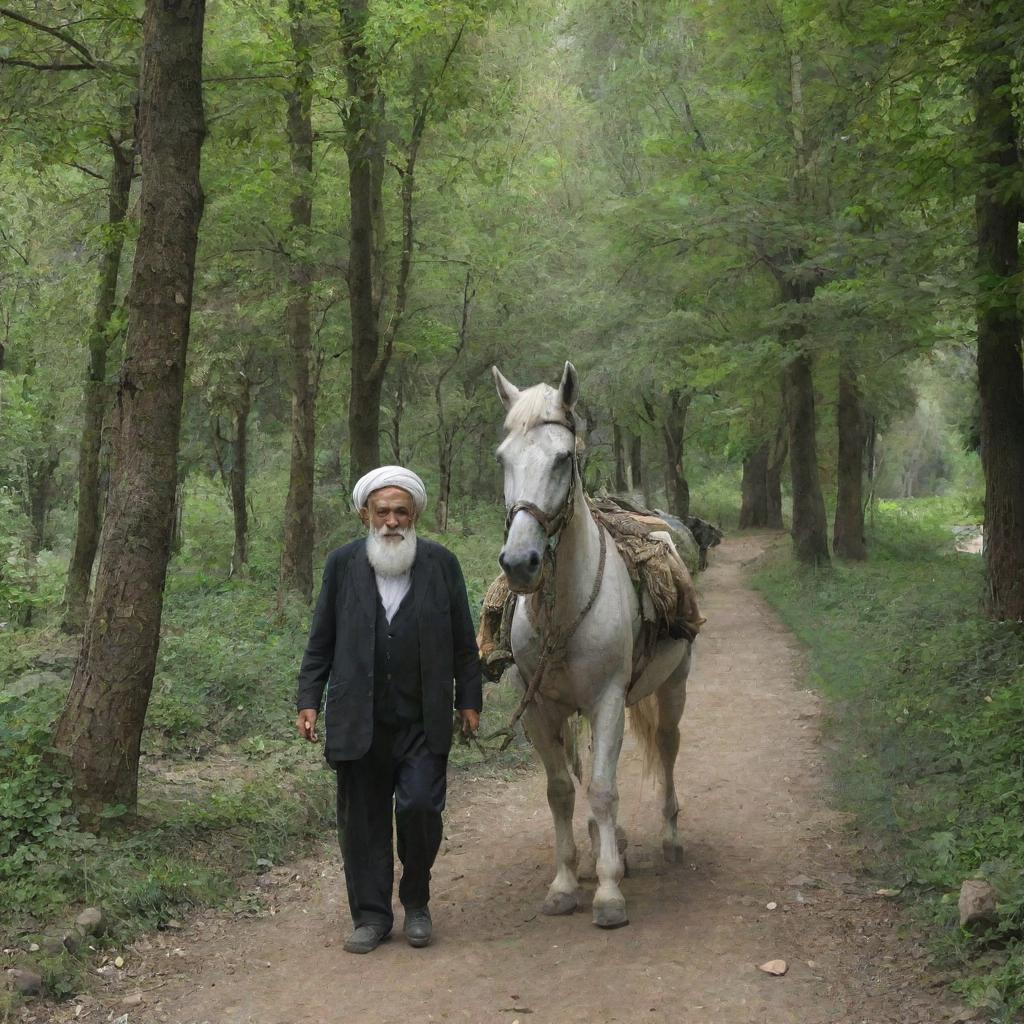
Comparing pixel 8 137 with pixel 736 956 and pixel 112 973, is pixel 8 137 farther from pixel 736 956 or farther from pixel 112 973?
pixel 736 956

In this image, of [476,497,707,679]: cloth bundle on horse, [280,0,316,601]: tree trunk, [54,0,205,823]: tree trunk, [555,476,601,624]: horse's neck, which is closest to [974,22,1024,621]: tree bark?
[476,497,707,679]: cloth bundle on horse

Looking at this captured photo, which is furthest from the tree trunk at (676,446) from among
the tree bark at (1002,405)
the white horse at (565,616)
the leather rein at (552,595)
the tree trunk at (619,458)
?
the leather rein at (552,595)

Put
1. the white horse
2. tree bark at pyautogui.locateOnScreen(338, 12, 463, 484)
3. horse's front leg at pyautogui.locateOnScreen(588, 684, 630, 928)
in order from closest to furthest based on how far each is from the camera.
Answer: the white horse → horse's front leg at pyautogui.locateOnScreen(588, 684, 630, 928) → tree bark at pyautogui.locateOnScreen(338, 12, 463, 484)

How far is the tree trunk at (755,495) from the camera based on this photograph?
33.2 m

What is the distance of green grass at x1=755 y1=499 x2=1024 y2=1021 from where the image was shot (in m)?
4.46

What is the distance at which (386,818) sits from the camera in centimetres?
507

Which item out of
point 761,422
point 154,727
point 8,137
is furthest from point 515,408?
point 761,422

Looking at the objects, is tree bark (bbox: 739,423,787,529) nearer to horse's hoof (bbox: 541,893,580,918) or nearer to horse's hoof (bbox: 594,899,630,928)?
horse's hoof (bbox: 541,893,580,918)

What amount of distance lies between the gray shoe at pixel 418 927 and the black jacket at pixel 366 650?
82 cm

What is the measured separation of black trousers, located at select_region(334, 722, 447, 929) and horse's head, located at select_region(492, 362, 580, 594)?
3.22 ft

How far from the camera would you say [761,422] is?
80.4 ft

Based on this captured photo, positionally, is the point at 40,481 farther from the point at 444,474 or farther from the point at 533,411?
the point at 533,411

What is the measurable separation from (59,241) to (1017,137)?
12.3m

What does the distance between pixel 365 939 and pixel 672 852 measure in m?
2.10
